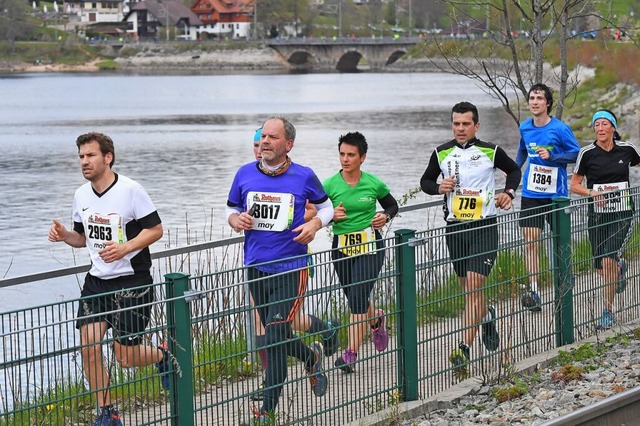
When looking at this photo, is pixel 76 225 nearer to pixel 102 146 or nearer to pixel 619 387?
pixel 102 146

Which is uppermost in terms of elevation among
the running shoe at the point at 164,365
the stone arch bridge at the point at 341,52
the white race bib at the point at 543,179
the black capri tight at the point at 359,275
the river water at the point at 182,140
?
the stone arch bridge at the point at 341,52

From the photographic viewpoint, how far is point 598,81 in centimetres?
6081

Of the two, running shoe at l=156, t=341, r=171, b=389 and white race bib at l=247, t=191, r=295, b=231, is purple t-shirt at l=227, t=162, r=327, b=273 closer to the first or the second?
white race bib at l=247, t=191, r=295, b=231

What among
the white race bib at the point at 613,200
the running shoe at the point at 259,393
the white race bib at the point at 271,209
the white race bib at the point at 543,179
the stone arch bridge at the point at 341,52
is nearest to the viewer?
the running shoe at the point at 259,393

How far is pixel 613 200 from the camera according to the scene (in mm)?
10219

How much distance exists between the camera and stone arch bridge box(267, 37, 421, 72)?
169500 millimetres

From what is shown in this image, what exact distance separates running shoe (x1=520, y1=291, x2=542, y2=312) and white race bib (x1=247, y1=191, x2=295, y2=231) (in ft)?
6.75

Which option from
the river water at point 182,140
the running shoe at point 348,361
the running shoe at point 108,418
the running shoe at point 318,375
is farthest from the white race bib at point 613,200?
the river water at point 182,140

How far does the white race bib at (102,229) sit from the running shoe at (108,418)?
120 centimetres

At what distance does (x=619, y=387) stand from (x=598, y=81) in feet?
177

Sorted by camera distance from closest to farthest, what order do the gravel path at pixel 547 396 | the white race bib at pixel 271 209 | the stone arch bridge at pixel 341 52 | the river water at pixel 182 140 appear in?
the white race bib at pixel 271 209 → the gravel path at pixel 547 396 → the river water at pixel 182 140 → the stone arch bridge at pixel 341 52

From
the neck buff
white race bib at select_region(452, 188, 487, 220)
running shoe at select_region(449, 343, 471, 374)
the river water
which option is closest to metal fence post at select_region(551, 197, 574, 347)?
white race bib at select_region(452, 188, 487, 220)

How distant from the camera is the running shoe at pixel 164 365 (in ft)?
21.6

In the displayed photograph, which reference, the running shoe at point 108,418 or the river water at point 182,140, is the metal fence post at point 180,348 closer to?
the running shoe at point 108,418
